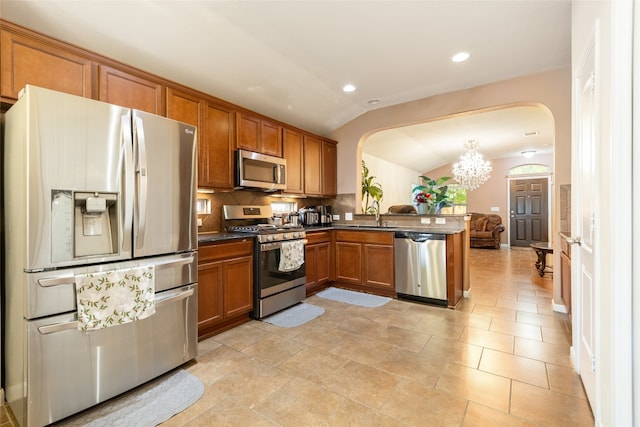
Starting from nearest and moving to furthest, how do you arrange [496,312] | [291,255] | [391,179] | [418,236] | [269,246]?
[269,246] → [496,312] → [291,255] → [418,236] → [391,179]

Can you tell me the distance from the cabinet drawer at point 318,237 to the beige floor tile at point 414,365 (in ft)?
5.93

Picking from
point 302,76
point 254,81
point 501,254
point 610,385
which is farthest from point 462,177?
point 610,385

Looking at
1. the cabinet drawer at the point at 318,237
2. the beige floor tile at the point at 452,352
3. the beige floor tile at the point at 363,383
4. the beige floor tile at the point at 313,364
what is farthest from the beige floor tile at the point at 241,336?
the beige floor tile at the point at 452,352

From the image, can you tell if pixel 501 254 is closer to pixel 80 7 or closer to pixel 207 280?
pixel 207 280

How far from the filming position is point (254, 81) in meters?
3.23

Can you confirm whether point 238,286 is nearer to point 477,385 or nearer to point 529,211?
point 477,385

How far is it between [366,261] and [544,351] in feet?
6.83

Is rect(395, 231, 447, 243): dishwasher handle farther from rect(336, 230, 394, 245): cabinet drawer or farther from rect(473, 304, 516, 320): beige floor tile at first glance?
rect(473, 304, 516, 320): beige floor tile

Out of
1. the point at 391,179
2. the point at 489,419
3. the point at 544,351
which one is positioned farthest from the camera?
the point at 391,179

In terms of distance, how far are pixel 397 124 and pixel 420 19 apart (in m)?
1.96

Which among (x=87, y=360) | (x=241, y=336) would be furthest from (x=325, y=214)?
(x=87, y=360)

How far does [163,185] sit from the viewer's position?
1973mm

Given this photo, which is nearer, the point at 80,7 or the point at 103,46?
the point at 80,7

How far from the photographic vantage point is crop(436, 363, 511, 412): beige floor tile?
1724 mm
